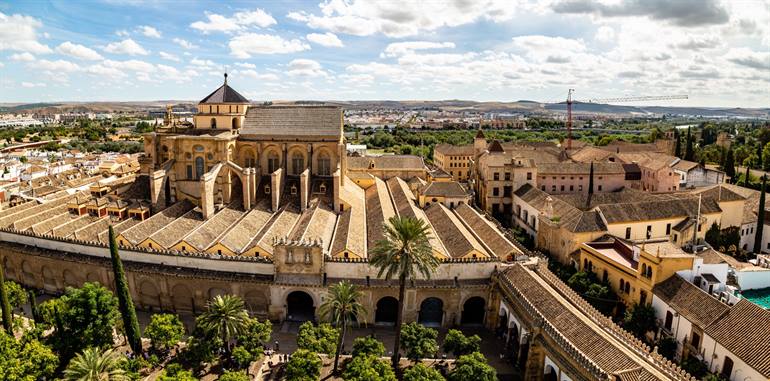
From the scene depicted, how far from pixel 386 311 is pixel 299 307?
7.01 m

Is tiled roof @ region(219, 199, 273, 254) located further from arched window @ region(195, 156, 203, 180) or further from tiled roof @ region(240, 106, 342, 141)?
tiled roof @ region(240, 106, 342, 141)

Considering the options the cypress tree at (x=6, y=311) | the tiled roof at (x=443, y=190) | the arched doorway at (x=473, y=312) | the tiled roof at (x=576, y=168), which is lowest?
the arched doorway at (x=473, y=312)

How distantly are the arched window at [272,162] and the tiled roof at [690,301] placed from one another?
36788 mm

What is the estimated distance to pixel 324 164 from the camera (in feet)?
171

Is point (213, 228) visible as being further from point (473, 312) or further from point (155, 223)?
point (473, 312)

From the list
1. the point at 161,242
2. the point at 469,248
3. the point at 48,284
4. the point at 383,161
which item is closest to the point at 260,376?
the point at 161,242

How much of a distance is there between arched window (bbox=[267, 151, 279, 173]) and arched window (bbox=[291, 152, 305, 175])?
1779 millimetres

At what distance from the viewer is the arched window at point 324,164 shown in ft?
171

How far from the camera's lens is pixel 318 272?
120 feet

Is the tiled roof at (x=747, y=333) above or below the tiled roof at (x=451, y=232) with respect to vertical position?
below

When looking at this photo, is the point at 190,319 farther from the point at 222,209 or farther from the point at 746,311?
the point at 746,311

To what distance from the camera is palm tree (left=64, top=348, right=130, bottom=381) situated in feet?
75.4

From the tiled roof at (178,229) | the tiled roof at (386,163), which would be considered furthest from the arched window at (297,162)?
the tiled roof at (386,163)

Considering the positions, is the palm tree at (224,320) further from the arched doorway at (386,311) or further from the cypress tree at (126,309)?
the arched doorway at (386,311)
